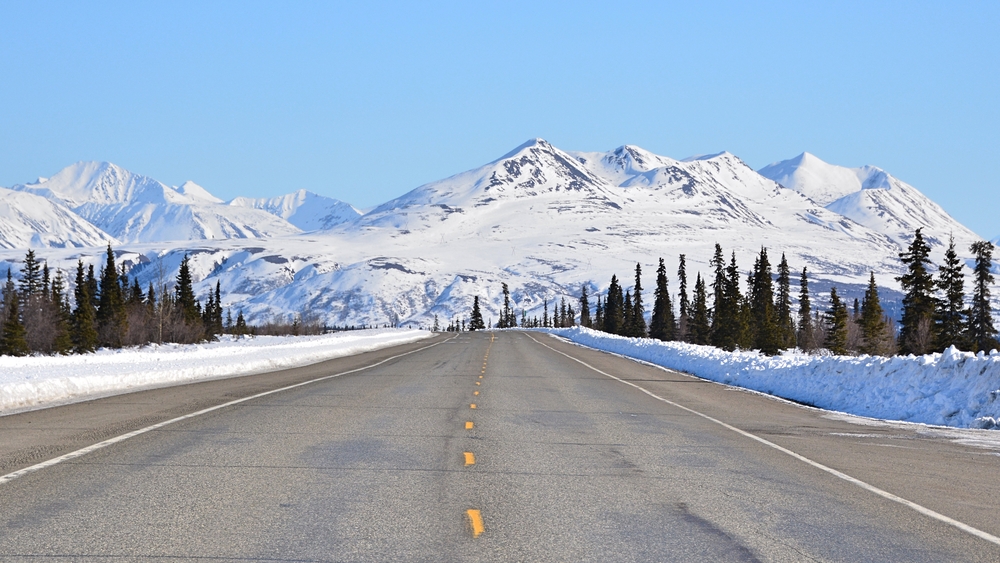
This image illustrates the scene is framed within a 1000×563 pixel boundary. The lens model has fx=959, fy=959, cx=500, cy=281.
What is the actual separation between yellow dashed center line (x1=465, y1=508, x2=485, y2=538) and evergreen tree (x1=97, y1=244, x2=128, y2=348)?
101 meters

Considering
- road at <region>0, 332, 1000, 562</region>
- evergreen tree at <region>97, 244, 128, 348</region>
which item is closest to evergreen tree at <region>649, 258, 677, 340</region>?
evergreen tree at <region>97, 244, 128, 348</region>

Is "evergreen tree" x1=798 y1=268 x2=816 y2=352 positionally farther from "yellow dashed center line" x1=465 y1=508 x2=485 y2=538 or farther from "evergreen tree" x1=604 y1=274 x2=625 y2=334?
"yellow dashed center line" x1=465 y1=508 x2=485 y2=538

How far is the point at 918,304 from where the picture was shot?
7175 cm

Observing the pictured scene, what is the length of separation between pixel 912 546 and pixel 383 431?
337 inches

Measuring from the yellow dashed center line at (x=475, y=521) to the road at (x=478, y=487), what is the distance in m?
0.04

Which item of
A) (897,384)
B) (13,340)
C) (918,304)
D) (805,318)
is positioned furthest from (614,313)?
(897,384)

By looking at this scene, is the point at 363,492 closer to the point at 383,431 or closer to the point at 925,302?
the point at 383,431

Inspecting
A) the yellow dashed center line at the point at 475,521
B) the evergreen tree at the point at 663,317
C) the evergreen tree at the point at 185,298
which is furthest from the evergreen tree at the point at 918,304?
the evergreen tree at the point at 185,298

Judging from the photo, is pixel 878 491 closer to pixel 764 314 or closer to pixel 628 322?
pixel 764 314

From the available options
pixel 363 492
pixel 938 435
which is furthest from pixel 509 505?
pixel 938 435

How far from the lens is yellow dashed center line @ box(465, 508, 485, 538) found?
7.44 meters

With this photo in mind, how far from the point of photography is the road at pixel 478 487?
7.04m

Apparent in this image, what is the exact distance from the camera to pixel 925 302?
71062 mm

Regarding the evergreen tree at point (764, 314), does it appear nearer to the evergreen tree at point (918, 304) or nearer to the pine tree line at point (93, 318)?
the evergreen tree at point (918, 304)
